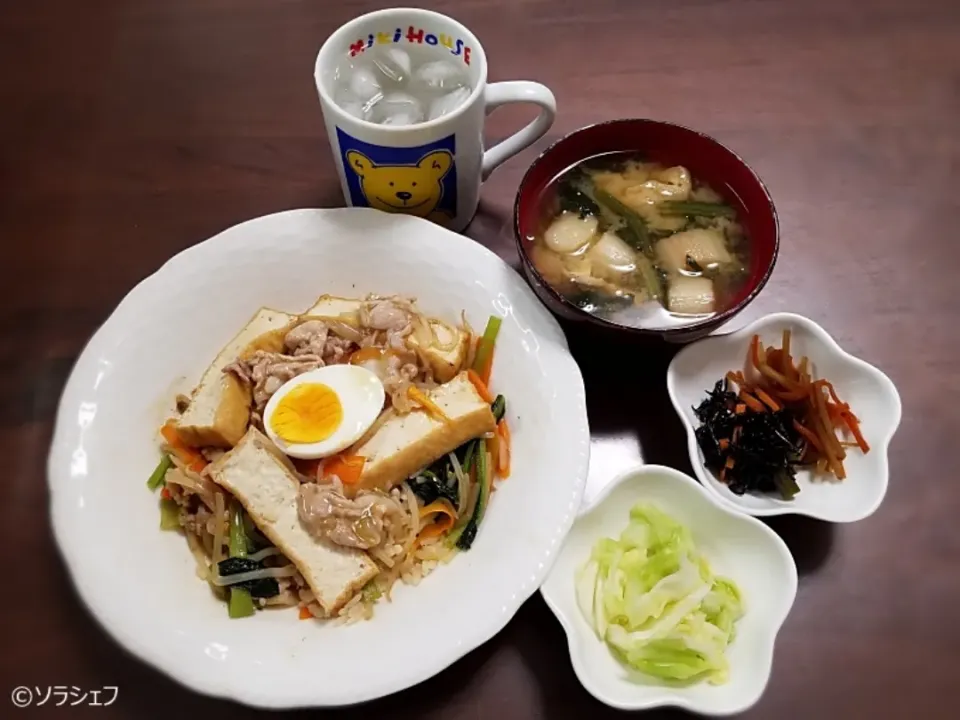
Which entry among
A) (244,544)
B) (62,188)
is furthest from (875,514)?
(62,188)

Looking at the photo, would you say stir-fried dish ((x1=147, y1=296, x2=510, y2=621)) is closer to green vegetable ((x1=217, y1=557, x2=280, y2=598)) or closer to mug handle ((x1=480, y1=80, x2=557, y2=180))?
green vegetable ((x1=217, y1=557, x2=280, y2=598))

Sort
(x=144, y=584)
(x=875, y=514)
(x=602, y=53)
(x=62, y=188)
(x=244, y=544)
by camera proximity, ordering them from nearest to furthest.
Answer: (x=144, y=584)
(x=244, y=544)
(x=875, y=514)
(x=62, y=188)
(x=602, y=53)

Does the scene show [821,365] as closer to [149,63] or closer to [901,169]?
[901,169]

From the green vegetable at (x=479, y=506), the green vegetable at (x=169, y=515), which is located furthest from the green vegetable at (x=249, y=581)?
the green vegetable at (x=479, y=506)

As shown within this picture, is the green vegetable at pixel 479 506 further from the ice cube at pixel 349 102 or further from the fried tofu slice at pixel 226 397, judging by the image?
the ice cube at pixel 349 102

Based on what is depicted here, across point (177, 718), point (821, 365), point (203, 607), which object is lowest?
point (177, 718)
